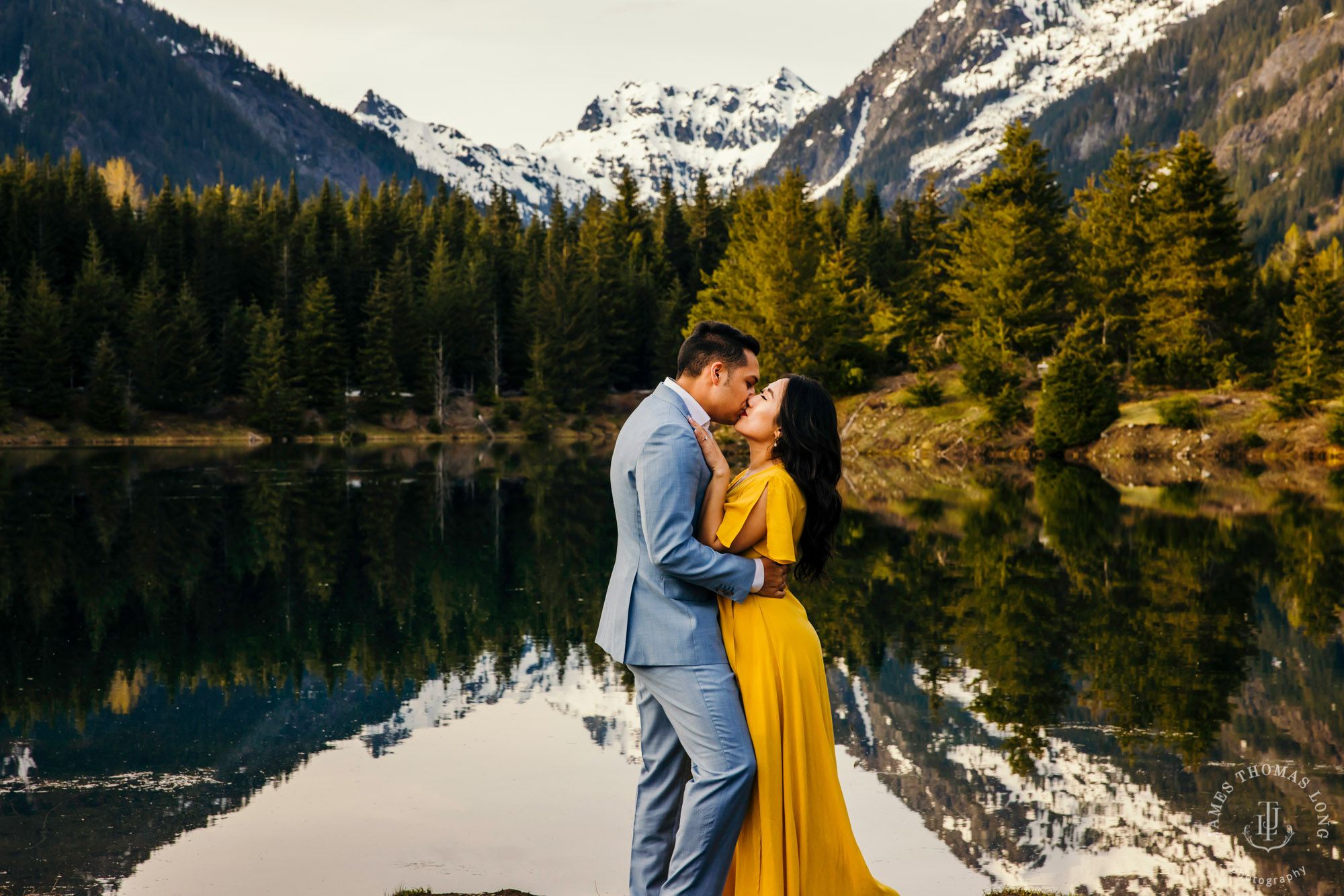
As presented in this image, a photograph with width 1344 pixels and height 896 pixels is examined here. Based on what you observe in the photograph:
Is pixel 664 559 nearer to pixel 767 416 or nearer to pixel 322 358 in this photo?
pixel 767 416

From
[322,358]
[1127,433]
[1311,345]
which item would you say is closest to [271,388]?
[322,358]

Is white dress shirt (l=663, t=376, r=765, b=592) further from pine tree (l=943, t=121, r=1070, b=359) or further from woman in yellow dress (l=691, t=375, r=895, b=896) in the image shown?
pine tree (l=943, t=121, r=1070, b=359)

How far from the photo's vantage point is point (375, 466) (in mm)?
35500

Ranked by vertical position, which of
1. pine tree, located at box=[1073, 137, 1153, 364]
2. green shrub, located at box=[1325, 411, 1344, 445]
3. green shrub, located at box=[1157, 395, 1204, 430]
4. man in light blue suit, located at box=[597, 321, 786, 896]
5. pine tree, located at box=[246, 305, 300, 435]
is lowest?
man in light blue suit, located at box=[597, 321, 786, 896]

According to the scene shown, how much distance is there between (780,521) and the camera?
383cm

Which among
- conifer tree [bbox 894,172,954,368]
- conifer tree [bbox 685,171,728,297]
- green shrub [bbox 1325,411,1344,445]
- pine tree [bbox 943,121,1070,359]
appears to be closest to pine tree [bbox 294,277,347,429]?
conifer tree [bbox 685,171,728,297]

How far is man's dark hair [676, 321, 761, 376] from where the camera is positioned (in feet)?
13.1

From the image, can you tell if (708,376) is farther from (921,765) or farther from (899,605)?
(899,605)

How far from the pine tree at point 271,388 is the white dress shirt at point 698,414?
56.5 m

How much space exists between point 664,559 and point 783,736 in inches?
33.6

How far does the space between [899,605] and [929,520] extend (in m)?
7.68

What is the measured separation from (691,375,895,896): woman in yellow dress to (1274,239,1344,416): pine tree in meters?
34.0

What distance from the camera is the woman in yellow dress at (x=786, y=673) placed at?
3.81m

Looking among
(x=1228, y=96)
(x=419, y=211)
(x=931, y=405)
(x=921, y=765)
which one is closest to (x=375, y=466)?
(x=931, y=405)
